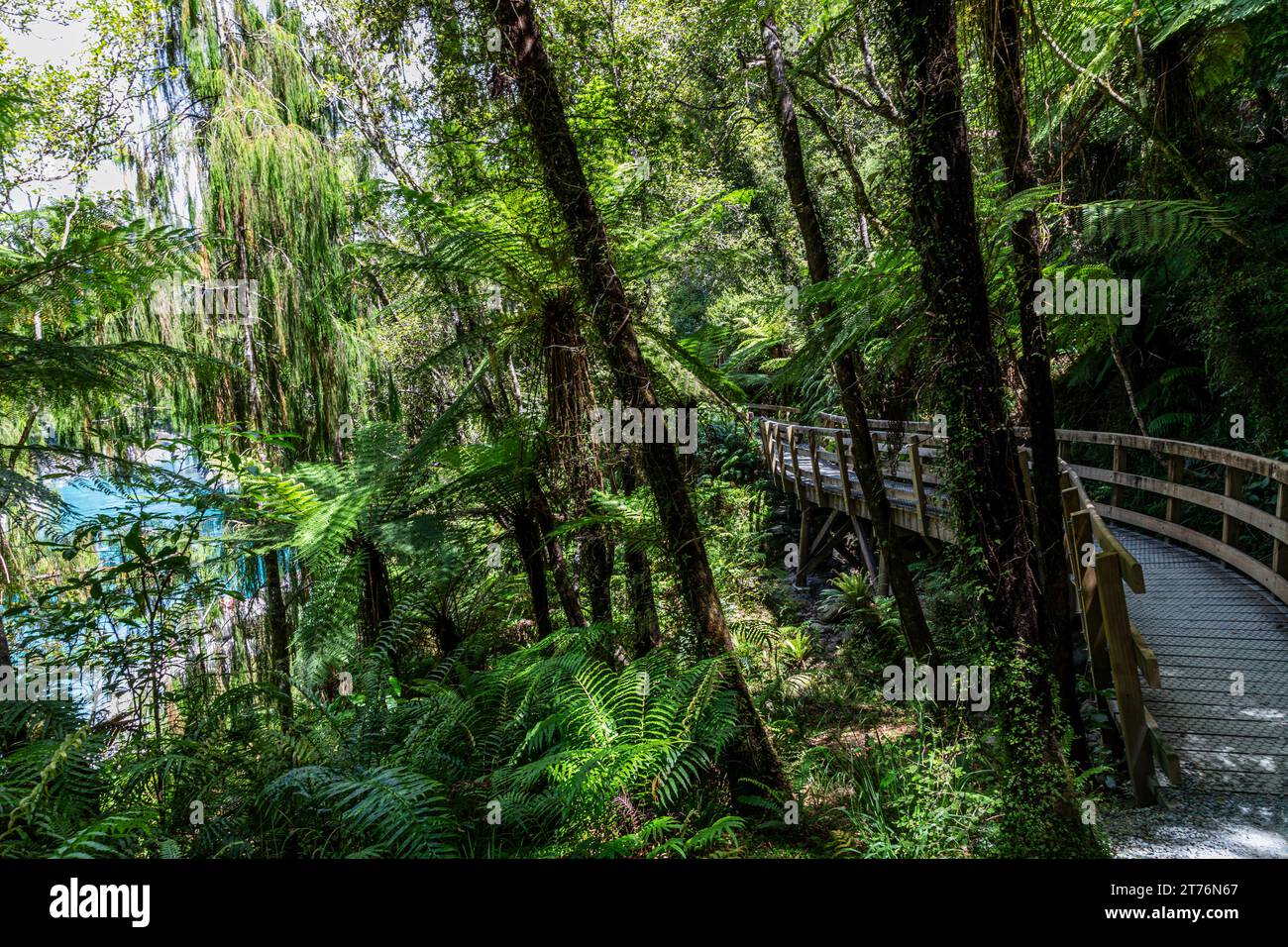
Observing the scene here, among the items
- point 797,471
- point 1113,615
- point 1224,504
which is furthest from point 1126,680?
point 797,471

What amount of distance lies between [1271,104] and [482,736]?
37.4 ft

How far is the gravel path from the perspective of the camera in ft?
10.4

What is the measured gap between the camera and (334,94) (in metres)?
9.01

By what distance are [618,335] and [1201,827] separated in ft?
12.9

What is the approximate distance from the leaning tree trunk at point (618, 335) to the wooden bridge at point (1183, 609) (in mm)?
1375

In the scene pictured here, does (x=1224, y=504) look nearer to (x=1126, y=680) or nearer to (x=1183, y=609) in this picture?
(x=1183, y=609)

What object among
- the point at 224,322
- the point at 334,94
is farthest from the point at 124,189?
the point at 334,94

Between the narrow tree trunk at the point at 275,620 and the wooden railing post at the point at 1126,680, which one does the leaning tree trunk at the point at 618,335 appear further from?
the narrow tree trunk at the point at 275,620

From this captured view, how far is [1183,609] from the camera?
579 cm

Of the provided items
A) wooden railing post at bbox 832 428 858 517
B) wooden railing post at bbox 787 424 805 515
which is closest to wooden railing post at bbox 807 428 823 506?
wooden railing post at bbox 787 424 805 515
